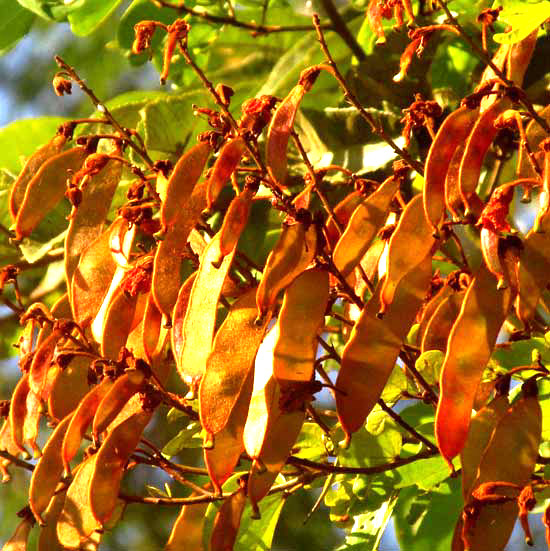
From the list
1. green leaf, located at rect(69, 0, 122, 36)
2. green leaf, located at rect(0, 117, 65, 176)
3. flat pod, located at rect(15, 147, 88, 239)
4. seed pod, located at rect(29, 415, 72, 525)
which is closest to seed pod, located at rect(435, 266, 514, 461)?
seed pod, located at rect(29, 415, 72, 525)

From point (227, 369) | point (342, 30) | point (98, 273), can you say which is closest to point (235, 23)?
point (342, 30)

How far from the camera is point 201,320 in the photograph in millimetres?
895

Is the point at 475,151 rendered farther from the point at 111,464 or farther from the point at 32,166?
the point at 32,166

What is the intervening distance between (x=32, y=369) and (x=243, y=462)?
30cm

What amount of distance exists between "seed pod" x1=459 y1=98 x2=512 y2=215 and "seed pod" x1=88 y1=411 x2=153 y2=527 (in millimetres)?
302

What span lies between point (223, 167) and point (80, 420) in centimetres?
23

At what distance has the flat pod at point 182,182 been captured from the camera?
0.97m

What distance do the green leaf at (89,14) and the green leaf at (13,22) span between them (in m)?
0.10

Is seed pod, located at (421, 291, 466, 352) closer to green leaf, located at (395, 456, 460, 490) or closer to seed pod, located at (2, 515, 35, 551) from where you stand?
green leaf, located at (395, 456, 460, 490)

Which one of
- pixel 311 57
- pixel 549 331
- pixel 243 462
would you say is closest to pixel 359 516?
pixel 243 462

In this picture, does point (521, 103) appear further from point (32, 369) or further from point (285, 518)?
point (285, 518)

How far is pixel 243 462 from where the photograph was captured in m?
1.25

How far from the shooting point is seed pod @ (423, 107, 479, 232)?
0.87 m

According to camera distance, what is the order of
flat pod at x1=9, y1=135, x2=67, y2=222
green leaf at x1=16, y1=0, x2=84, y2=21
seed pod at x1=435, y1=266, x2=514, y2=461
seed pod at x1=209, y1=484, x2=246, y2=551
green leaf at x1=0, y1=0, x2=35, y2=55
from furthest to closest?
green leaf at x1=0, y1=0, x2=35, y2=55
green leaf at x1=16, y1=0, x2=84, y2=21
flat pod at x1=9, y1=135, x2=67, y2=222
seed pod at x1=209, y1=484, x2=246, y2=551
seed pod at x1=435, y1=266, x2=514, y2=461
